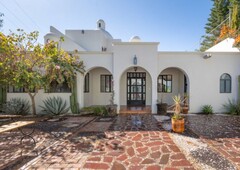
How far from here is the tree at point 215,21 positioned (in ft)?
84.1

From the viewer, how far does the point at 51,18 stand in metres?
15.5

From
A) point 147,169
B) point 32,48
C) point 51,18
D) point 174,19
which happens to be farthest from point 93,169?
point 51,18

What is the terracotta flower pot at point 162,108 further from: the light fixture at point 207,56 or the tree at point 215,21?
the tree at point 215,21

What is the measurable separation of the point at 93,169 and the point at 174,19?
15.7 metres

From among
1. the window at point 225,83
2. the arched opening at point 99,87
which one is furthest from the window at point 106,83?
the window at point 225,83

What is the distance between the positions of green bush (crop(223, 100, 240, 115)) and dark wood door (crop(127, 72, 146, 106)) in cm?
659

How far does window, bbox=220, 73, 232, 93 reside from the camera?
10.9m

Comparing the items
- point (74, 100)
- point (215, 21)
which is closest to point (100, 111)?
point (74, 100)

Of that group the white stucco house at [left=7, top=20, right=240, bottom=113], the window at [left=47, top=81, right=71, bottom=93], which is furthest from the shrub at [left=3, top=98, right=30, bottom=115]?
the window at [left=47, top=81, right=71, bottom=93]

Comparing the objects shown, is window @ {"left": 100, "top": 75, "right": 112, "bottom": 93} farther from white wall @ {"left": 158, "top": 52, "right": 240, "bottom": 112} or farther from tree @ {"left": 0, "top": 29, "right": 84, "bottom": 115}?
white wall @ {"left": 158, "top": 52, "right": 240, "bottom": 112}

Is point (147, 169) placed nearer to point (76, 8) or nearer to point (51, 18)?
point (76, 8)

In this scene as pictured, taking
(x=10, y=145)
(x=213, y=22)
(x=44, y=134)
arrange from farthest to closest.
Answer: (x=213, y=22) < (x=44, y=134) < (x=10, y=145)

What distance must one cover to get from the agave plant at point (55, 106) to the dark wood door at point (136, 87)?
19.4ft

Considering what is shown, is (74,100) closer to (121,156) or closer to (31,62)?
(31,62)
